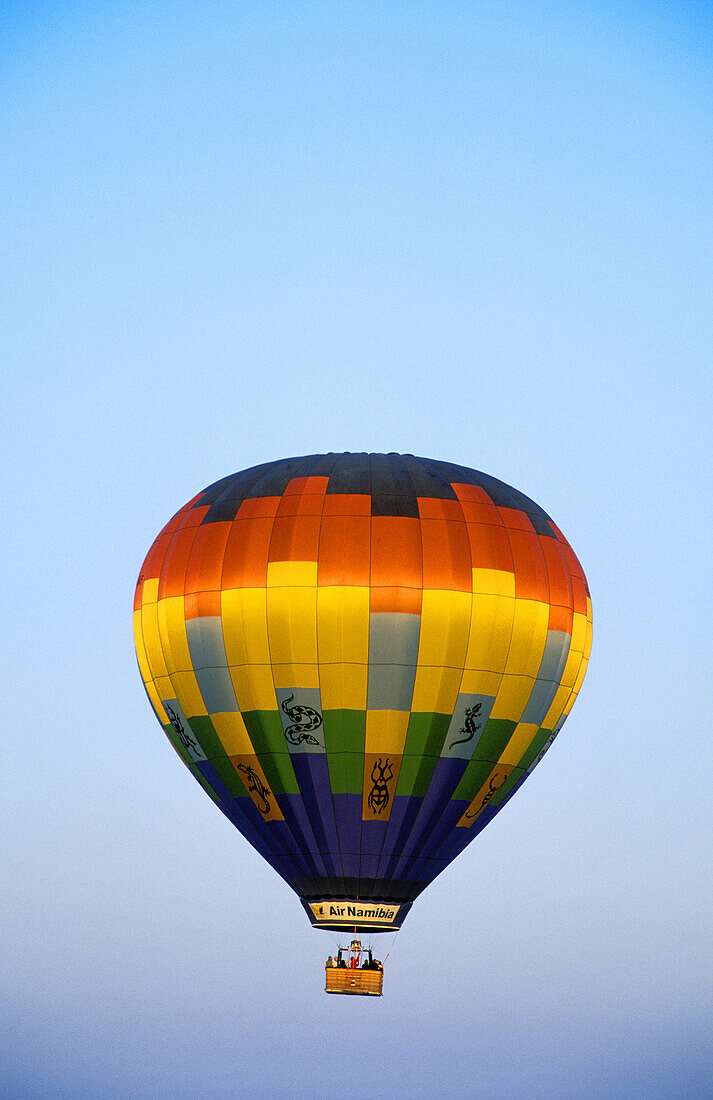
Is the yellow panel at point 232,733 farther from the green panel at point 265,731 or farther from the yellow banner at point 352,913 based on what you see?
the yellow banner at point 352,913

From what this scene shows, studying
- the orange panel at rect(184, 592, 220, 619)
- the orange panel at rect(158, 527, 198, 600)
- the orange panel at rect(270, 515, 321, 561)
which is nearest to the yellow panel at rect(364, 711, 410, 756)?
the orange panel at rect(270, 515, 321, 561)

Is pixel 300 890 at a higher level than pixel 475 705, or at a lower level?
lower

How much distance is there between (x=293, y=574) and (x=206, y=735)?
267 cm

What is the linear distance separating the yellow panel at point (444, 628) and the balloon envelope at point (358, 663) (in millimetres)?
21

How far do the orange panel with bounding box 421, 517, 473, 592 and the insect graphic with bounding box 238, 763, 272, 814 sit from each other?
3.50 meters

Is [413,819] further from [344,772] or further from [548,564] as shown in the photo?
[548,564]

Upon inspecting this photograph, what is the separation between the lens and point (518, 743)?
3144cm

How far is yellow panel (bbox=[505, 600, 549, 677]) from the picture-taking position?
30859 mm

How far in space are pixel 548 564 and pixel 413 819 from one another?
407 cm

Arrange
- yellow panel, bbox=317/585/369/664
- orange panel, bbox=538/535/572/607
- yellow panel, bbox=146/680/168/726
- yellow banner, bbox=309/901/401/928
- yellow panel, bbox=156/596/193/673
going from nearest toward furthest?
yellow panel, bbox=317/585/369/664, yellow banner, bbox=309/901/401/928, yellow panel, bbox=156/596/193/673, orange panel, bbox=538/535/572/607, yellow panel, bbox=146/680/168/726

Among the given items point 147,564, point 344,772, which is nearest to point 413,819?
point 344,772

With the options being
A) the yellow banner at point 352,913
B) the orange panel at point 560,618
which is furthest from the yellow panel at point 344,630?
the yellow banner at point 352,913

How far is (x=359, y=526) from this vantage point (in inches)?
1202

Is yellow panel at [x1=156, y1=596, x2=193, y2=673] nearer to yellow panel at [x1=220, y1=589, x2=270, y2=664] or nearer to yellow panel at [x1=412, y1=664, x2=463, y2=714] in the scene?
yellow panel at [x1=220, y1=589, x2=270, y2=664]
